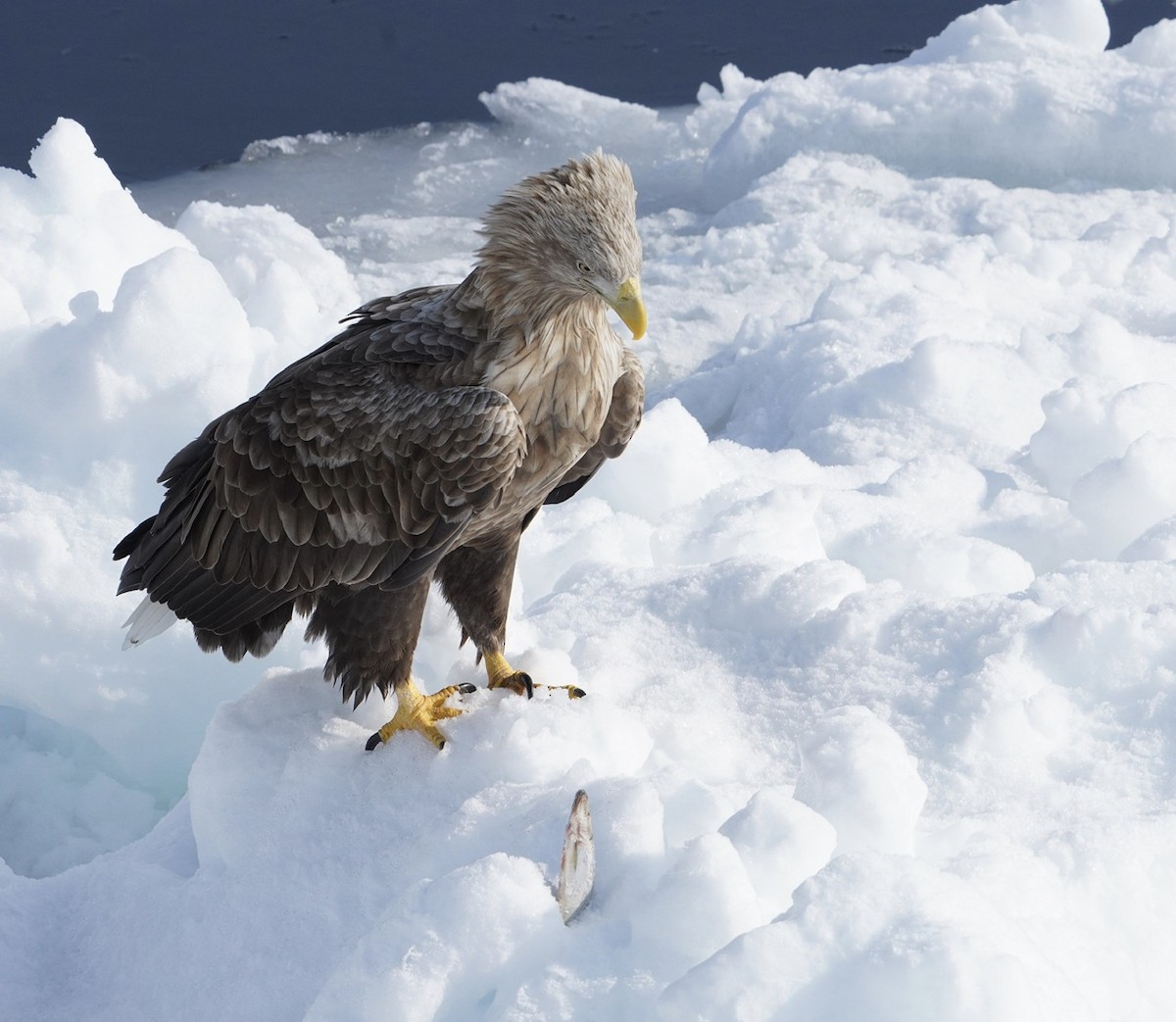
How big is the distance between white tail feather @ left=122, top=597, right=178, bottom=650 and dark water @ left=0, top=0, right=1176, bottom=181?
279 inches

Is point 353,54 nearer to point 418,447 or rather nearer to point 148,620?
point 148,620

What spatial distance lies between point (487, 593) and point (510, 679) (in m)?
0.25

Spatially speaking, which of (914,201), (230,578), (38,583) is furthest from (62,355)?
(914,201)

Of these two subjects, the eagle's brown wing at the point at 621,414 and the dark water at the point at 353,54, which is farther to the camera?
the dark water at the point at 353,54

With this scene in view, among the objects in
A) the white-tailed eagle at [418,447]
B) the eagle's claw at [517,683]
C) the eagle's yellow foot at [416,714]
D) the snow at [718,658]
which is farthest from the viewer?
the eagle's claw at [517,683]

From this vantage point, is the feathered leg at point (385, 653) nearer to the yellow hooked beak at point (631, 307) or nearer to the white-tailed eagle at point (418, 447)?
the white-tailed eagle at point (418, 447)

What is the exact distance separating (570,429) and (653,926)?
1258 millimetres

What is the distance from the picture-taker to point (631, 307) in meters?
3.10

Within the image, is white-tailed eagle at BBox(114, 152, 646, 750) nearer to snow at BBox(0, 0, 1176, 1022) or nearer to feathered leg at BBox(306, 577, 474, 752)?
feathered leg at BBox(306, 577, 474, 752)

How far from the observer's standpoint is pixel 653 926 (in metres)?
2.65

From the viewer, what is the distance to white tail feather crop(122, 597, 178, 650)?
13.2ft

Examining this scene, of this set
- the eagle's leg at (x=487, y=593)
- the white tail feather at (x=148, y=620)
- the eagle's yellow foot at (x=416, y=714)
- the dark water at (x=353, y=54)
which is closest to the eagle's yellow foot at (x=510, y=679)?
the eagle's leg at (x=487, y=593)

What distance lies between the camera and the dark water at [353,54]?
1106 cm

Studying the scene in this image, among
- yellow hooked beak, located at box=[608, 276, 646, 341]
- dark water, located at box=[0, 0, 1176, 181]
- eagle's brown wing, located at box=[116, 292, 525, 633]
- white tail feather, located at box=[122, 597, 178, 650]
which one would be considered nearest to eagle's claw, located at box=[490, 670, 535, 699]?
eagle's brown wing, located at box=[116, 292, 525, 633]
